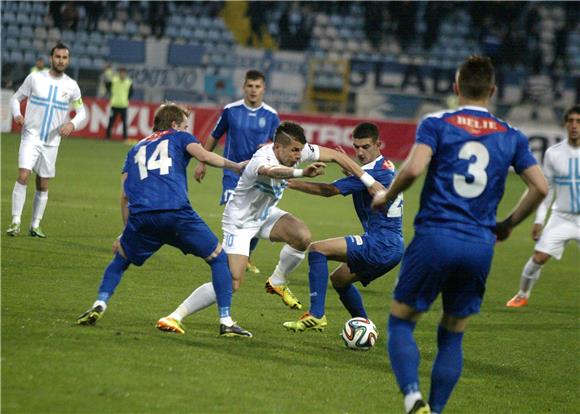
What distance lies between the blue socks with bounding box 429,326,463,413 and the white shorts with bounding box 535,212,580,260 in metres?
5.27

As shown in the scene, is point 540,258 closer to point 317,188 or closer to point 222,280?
point 317,188

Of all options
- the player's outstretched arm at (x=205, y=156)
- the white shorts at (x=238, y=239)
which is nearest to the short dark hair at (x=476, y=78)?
the player's outstretched arm at (x=205, y=156)

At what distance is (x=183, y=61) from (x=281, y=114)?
469cm

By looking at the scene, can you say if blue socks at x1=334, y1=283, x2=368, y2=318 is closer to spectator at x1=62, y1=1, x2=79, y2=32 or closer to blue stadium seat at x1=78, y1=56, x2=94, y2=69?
blue stadium seat at x1=78, y1=56, x2=94, y2=69

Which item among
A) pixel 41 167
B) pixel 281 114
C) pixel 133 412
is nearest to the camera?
pixel 133 412

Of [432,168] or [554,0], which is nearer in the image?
[432,168]

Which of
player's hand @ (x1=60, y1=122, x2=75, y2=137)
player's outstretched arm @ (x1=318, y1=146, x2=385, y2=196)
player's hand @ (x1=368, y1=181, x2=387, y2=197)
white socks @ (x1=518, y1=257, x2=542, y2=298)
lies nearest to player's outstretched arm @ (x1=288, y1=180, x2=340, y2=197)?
player's outstretched arm @ (x1=318, y1=146, x2=385, y2=196)

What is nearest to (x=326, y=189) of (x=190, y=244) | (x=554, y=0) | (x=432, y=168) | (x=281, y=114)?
(x=190, y=244)

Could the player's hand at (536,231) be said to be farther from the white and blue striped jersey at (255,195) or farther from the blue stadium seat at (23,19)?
the blue stadium seat at (23,19)

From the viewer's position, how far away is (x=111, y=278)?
7.77 meters

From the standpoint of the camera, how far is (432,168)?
5789 mm

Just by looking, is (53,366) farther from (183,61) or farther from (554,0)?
(554,0)

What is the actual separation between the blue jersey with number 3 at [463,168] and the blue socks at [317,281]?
2674 millimetres

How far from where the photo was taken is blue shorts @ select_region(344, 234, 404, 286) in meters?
8.33
